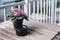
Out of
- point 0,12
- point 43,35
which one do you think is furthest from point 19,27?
point 0,12

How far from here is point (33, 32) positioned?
199cm

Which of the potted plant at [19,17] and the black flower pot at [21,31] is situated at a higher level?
the potted plant at [19,17]

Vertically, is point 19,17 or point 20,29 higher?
point 19,17

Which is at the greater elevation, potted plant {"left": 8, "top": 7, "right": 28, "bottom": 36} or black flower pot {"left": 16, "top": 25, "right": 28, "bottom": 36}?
potted plant {"left": 8, "top": 7, "right": 28, "bottom": 36}

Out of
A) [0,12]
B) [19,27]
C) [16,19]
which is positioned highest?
[16,19]

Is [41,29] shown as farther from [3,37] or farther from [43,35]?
[3,37]

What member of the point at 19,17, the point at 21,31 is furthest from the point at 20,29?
the point at 19,17

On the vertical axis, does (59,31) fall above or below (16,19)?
below

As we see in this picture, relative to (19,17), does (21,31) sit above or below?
below

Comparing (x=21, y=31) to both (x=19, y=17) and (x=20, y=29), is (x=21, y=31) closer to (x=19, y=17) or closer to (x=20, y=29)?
(x=20, y=29)

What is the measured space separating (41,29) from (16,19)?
0.47m

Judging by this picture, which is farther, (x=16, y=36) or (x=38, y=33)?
(x=38, y=33)

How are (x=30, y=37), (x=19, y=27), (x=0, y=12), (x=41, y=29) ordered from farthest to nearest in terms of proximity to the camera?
(x=0, y=12)
(x=41, y=29)
(x=19, y=27)
(x=30, y=37)

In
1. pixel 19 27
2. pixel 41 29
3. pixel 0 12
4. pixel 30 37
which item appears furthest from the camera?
pixel 0 12
